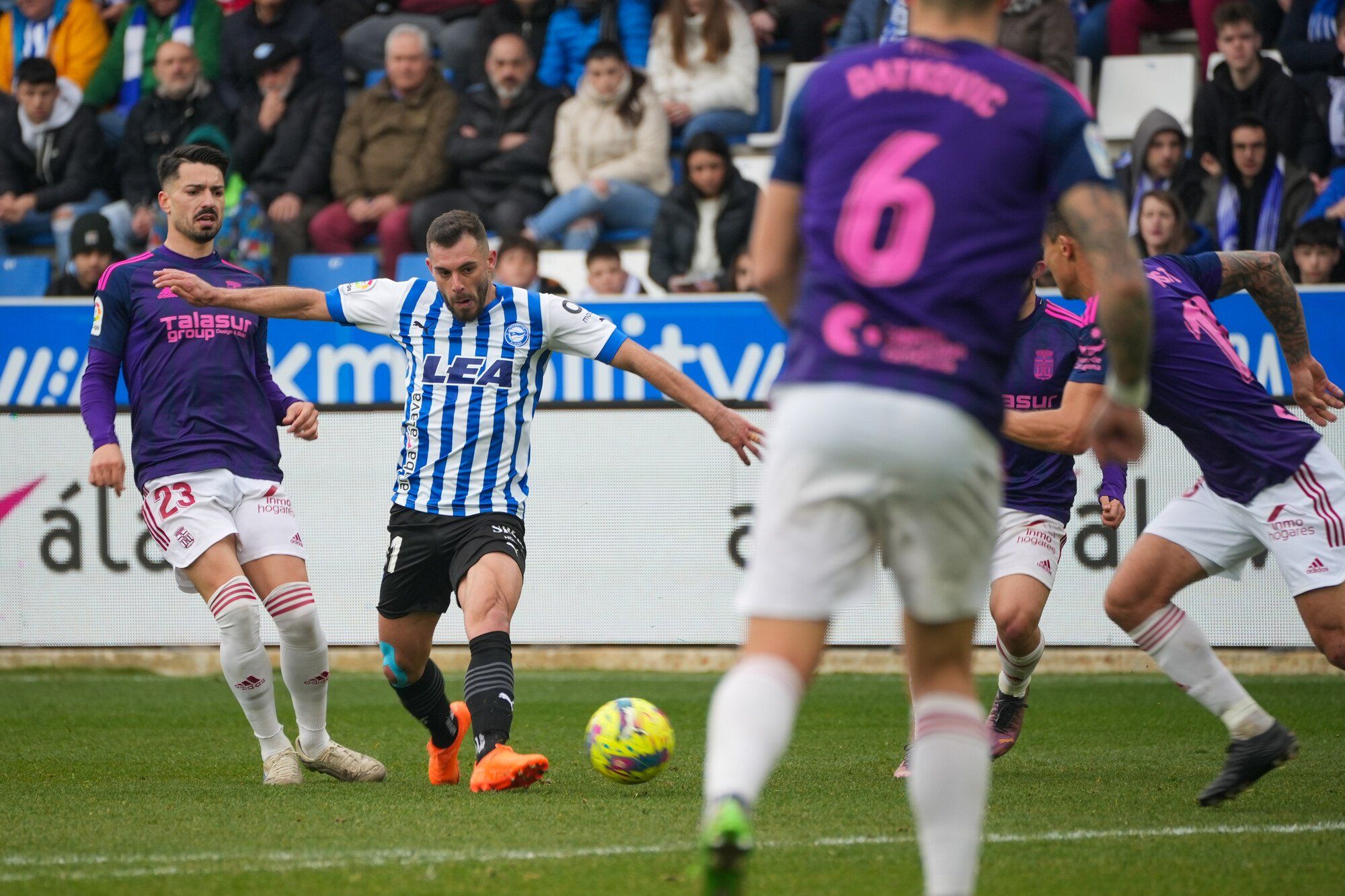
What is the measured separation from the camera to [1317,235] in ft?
34.5

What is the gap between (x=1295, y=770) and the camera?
6.50m

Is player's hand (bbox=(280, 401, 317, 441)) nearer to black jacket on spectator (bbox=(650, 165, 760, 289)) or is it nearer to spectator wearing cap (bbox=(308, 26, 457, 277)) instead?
black jacket on spectator (bbox=(650, 165, 760, 289))

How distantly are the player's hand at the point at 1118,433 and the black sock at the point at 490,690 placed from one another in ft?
10.4

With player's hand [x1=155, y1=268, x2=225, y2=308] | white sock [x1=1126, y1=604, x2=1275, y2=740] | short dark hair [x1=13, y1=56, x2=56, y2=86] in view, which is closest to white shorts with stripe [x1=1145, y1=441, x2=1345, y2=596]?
white sock [x1=1126, y1=604, x2=1275, y2=740]

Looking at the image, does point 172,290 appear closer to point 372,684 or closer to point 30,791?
point 30,791

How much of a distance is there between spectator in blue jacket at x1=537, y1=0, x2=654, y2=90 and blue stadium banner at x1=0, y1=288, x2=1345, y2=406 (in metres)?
4.36

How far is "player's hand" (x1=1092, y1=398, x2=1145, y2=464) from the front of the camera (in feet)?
10.9

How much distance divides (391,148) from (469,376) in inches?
309

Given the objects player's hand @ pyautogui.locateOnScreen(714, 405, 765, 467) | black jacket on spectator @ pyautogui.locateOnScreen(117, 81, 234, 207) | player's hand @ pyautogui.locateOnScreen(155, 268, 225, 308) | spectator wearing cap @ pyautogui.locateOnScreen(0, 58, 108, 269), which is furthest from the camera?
spectator wearing cap @ pyautogui.locateOnScreen(0, 58, 108, 269)

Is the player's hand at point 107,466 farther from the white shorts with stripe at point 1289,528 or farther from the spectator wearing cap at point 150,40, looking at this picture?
the spectator wearing cap at point 150,40

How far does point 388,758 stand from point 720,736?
14.5ft

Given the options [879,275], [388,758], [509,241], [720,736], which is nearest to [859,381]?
[879,275]

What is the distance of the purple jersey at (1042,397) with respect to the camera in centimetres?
686

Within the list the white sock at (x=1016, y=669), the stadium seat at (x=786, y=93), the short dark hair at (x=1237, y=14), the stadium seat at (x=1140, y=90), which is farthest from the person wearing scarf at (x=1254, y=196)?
the white sock at (x=1016, y=669)
